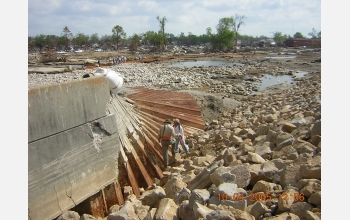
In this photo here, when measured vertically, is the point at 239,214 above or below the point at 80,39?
below

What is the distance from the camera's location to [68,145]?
426 centimetres

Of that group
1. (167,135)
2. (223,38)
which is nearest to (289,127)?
(167,135)

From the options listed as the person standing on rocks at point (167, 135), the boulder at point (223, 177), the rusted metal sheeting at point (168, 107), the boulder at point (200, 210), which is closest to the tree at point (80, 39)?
the rusted metal sheeting at point (168, 107)

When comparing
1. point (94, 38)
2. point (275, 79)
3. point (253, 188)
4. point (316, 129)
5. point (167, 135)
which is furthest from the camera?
point (94, 38)

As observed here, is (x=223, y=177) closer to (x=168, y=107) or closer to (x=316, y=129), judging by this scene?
(x=316, y=129)

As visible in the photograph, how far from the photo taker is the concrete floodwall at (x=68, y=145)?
387 cm

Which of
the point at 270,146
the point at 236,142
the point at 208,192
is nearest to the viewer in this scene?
the point at 208,192

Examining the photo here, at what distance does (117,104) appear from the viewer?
6078mm

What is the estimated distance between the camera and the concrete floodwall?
3.87 metres

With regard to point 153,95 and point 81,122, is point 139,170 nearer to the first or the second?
point 81,122

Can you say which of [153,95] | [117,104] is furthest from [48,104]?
[153,95]

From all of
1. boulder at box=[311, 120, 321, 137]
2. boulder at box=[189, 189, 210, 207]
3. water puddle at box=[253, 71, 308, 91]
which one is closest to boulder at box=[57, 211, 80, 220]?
boulder at box=[189, 189, 210, 207]

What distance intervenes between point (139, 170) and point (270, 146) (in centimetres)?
238

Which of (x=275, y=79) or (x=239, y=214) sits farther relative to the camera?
(x=275, y=79)
